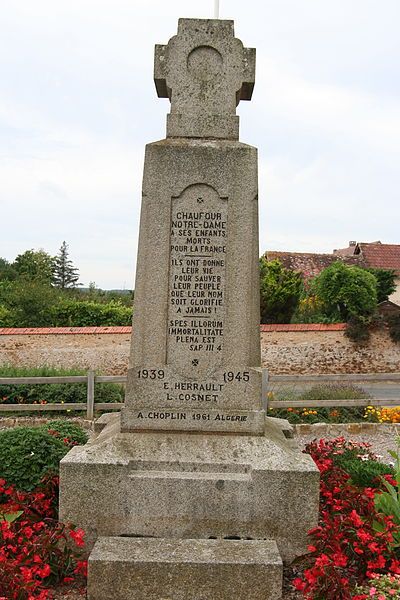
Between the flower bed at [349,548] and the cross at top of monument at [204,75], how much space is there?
299 centimetres

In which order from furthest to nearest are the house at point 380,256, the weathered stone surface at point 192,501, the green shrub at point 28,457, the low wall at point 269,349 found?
the house at point 380,256 → the low wall at point 269,349 → the green shrub at point 28,457 → the weathered stone surface at point 192,501

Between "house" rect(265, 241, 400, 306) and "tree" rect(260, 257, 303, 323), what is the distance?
8250mm

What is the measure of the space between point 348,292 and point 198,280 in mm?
16756

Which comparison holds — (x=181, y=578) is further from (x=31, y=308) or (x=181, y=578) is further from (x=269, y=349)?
(x=31, y=308)

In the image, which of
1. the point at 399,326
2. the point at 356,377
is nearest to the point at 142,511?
the point at 356,377

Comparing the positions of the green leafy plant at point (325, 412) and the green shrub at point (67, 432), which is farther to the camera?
the green leafy plant at point (325, 412)

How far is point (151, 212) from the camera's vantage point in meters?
4.75

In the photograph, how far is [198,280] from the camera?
4.77 m

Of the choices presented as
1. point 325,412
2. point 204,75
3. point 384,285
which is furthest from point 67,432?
point 384,285

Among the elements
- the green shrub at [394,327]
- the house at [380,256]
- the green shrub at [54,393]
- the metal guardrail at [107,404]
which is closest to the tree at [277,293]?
the green shrub at [394,327]

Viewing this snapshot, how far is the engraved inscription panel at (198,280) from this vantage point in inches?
188

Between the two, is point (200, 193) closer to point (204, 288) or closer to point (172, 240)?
point (172, 240)

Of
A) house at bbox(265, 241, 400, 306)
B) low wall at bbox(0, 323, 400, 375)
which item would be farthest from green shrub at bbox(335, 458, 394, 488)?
house at bbox(265, 241, 400, 306)

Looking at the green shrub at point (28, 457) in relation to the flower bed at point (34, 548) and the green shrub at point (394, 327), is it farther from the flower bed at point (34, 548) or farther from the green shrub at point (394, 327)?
the green shrub at point (394, 327)
